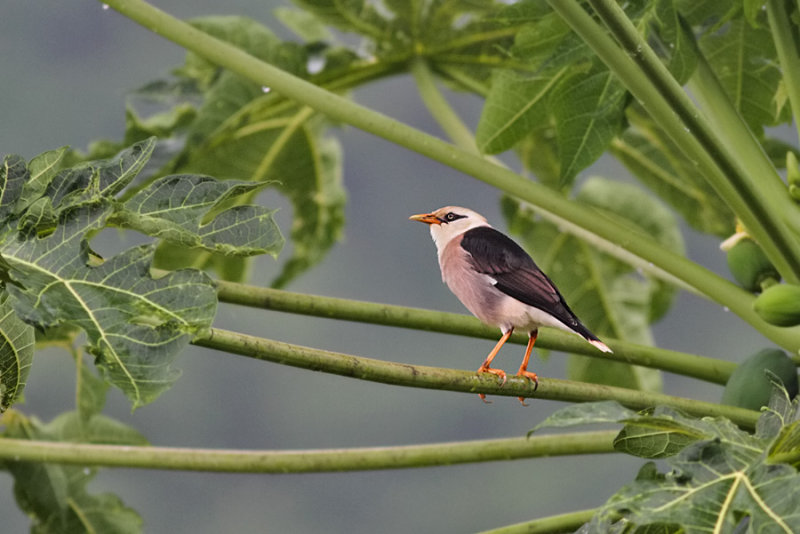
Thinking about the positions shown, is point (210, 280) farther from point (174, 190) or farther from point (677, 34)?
point (677, 34)

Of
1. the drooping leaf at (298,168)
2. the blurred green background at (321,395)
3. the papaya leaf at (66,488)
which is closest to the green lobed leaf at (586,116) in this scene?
the drooping leaf at (298,168)

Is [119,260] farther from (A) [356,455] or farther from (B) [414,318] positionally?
(A) [356,455]

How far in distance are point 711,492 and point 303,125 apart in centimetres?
199

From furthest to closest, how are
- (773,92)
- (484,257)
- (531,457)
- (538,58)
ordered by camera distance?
(773,92) → (538,58) → (531,457) → (484,257)

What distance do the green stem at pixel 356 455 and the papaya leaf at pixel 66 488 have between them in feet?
2.59

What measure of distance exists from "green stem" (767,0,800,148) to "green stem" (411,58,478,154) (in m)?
0.61

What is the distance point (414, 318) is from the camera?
1.65 meters

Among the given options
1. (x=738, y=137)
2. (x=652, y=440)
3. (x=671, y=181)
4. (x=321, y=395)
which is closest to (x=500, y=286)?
(x=652, y=440)

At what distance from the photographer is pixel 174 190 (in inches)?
54.5

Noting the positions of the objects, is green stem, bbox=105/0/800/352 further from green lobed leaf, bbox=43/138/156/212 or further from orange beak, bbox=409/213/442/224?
green lobed leaf, bbox=43/138/156/212

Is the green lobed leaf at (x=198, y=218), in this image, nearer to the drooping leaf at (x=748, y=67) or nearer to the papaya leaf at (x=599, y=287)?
the drooping leaf at (x=748, y=67)

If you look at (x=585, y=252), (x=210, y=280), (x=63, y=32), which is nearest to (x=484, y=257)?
(x=210, y=280)

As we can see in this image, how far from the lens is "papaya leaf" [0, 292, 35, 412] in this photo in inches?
56.5

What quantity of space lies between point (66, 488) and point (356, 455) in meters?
1.16
